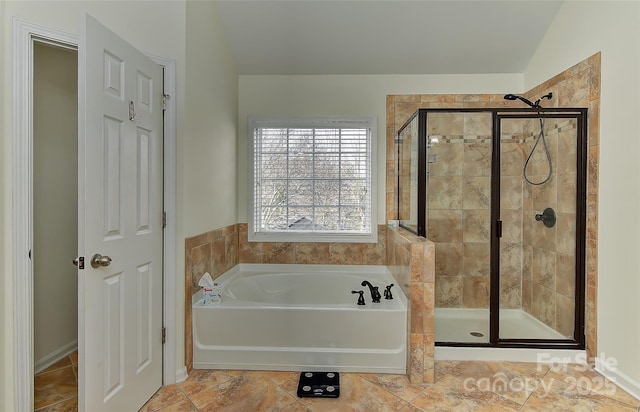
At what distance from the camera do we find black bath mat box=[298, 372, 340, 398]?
195cm

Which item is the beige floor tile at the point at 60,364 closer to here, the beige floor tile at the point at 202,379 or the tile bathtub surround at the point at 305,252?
the beige floor tile at the point at 202,379

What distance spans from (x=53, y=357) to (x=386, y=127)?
317 cm

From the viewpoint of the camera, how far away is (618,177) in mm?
2025

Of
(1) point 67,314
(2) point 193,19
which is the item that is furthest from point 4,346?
(2) point 193,19

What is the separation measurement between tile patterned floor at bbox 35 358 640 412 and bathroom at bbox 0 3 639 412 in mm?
212

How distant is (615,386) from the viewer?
2.02m

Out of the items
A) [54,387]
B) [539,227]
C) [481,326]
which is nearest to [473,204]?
[539,227]

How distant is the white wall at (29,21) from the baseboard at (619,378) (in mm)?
3175

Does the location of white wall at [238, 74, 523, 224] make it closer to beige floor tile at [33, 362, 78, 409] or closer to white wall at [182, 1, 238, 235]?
white wall at [182, 1, 238, 235]

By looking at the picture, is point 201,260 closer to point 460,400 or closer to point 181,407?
Result: point 181,407

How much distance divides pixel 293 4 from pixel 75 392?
9.70 ft

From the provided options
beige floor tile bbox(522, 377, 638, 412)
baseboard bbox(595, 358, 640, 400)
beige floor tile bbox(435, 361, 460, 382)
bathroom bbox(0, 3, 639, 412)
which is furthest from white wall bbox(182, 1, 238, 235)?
baseboard bbox(595, 358, 640, 400)

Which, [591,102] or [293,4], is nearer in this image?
[591,102]

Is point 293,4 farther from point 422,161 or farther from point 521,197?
point 521,197
